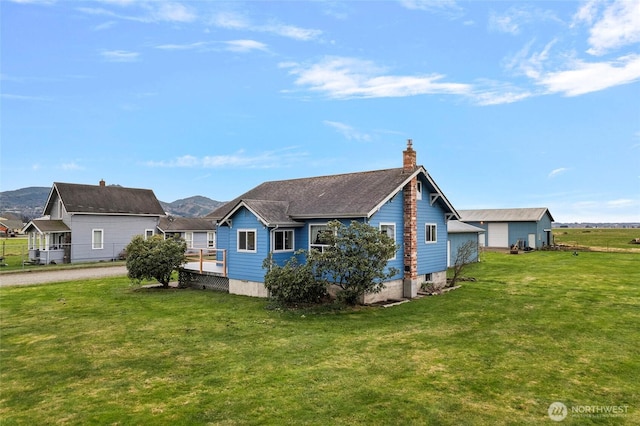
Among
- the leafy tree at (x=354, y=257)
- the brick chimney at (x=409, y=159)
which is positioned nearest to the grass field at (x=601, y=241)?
the brick chimney at (x=409, y=159)

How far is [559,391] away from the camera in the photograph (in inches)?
300

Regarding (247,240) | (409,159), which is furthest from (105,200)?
(409,159)

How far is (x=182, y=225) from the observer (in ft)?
143

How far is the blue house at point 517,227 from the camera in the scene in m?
46.2

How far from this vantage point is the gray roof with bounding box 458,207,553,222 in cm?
4619

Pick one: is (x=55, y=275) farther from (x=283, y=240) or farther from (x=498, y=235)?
(x=498, y=235)

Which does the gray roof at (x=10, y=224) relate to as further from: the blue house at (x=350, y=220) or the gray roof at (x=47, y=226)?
the blue house at (x=350, y=220)

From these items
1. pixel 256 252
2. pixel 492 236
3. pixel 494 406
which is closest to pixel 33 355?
pixel 256 252

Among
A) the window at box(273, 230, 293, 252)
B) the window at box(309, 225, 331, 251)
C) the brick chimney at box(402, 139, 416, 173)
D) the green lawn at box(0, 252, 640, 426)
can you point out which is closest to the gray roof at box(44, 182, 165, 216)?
the green lawn at box(0, 252, 640, 426)

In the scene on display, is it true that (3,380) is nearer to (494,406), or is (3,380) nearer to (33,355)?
(33,355)

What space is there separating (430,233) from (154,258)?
14634 mm

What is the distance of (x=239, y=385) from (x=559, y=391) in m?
6.45

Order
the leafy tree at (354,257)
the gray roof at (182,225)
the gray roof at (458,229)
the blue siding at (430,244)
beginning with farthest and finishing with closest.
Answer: the gray roof at (182,225) → the gray roof at (458,229) → the blue siding at (430,244) → the leafy tree at (354,257)

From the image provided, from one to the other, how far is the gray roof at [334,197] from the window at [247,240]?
3.72 ft
